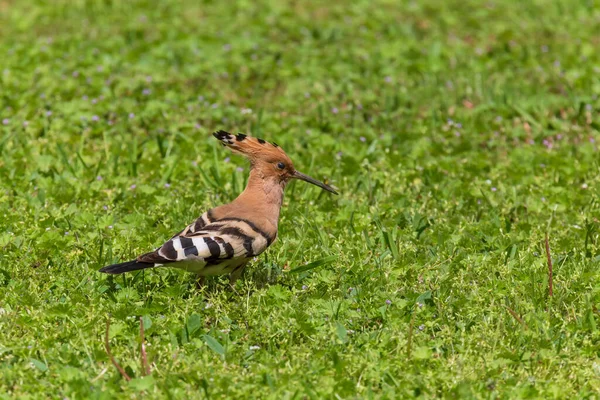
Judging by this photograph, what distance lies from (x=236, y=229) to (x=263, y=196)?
0.48 metres

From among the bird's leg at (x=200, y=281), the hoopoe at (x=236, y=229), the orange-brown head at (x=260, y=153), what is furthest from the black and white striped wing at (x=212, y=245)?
the orange-brown head at (x=260, y=153)

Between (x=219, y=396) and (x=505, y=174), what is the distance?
3.62m

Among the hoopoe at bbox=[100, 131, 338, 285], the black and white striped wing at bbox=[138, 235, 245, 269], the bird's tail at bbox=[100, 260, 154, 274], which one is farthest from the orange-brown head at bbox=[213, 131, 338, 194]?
the bird's tail at bbox=[100, 260, 154, 274]

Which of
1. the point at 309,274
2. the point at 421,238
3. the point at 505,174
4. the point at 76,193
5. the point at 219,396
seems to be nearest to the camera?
the point at 219,396

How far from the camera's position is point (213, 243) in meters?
5.10

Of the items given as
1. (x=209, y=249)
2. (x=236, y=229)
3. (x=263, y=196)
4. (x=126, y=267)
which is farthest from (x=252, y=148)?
(x=126, y=267)

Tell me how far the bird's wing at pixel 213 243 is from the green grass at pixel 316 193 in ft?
0.76

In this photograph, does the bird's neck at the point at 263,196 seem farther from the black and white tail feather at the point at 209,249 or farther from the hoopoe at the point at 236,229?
the black and white tail feather at the point at 209,249

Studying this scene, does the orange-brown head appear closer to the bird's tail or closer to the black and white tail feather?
the black and white tail feather

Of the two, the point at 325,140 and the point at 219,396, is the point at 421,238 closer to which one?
the point at 325,140

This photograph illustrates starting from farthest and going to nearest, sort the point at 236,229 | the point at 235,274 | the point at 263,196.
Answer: the point at 263,196, the point at 235,274, the point at 236,229

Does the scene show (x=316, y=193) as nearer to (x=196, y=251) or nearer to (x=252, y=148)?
(x=252, y=148)

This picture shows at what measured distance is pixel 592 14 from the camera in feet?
34.5

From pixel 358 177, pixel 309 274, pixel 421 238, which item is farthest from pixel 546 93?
pixel 309 274
